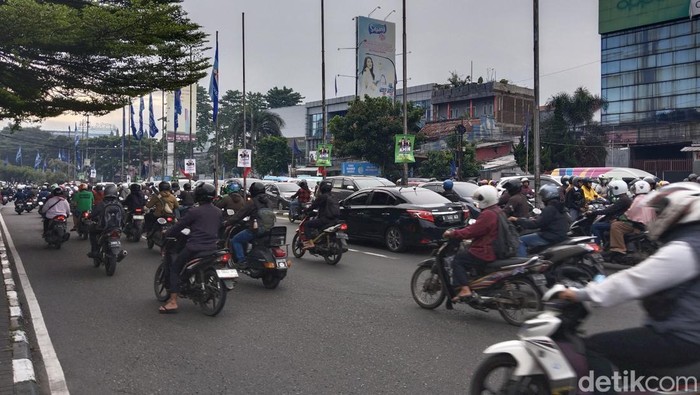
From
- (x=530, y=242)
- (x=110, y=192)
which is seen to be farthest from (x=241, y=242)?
(x=530, y=242)

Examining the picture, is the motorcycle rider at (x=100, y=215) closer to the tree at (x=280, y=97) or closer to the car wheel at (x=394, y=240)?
the car wheel at (x=394, y=240)

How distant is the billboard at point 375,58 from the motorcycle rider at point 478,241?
33329mm

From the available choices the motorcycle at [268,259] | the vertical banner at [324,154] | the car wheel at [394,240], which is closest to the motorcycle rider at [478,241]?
the motorcycle at [268,259]

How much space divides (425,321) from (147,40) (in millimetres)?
10751

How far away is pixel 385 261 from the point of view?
1272 cm

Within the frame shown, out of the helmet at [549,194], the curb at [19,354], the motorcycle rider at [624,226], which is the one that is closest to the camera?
the curb at [19,354]

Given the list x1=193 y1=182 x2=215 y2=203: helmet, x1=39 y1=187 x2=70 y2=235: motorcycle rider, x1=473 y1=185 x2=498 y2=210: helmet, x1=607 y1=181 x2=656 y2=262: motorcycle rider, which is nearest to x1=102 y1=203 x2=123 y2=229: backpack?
x1=193 y1=182 x2=215 y2=203: helmet

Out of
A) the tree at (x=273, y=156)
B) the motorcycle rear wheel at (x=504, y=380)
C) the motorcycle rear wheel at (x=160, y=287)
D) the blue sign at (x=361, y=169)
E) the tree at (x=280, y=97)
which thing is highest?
the tree at (x=280, y=97)

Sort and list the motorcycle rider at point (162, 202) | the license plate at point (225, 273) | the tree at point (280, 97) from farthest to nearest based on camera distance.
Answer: the tree at point (280, 97), the motorcycle rider at point (162, 202), the license plate at point (225, 273)

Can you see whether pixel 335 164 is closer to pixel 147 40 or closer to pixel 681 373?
pixel 147 40

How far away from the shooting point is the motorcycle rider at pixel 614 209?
36.1 ft

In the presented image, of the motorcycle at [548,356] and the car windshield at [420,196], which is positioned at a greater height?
the car windshield at [420,196]

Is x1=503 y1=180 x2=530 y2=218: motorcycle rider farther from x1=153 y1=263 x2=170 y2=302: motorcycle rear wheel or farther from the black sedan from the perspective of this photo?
x1=153 y1=263 x2=170 y2=302: motorcycle rear wheel

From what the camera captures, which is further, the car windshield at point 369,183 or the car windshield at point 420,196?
the car windshield at point 369,183
